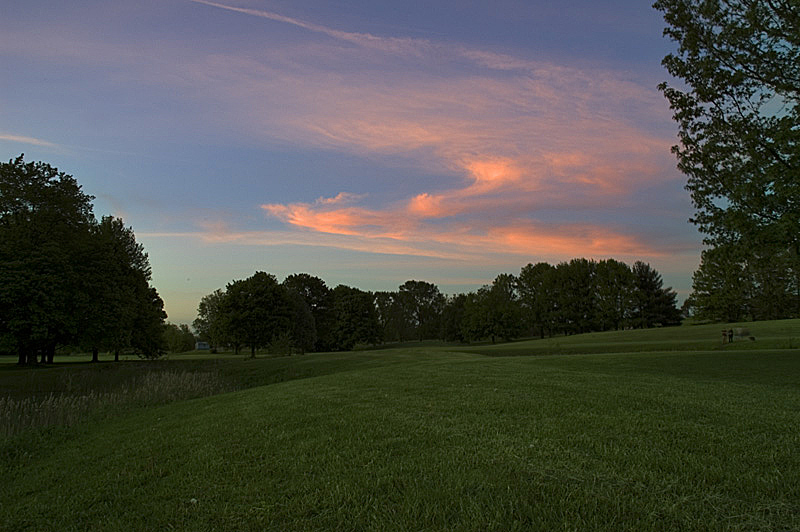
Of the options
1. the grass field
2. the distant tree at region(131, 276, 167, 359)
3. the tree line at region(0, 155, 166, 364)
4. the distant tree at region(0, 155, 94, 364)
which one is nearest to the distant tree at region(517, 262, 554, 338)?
the distant tree at region(131, 276, 167, 359)

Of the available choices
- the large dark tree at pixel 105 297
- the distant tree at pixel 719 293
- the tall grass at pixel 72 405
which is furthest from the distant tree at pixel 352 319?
the tall grass at pixel 72 405

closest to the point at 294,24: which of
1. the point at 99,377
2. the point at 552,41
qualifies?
the point at 552,41

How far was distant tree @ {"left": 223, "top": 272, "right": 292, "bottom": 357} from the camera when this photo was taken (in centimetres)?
5666

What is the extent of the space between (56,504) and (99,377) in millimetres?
26888

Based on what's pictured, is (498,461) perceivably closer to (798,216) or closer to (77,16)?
(798,216)

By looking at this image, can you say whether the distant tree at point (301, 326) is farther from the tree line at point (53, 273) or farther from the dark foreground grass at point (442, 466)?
the dark foreground grass at point (442, 466)

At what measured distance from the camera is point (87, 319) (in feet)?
115

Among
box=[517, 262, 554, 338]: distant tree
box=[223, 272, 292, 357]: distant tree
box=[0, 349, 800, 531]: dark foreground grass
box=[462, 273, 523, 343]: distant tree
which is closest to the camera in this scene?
box=[0, 349, 800, 531]: dark foreground grass

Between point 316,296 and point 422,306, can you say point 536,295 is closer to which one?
point 422,306

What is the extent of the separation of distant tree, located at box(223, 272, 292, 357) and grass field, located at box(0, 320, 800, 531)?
1818 inches

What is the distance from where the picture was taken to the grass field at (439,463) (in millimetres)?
4191

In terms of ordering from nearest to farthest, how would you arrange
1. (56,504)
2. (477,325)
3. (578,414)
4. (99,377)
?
(56,504)
(578,414)
(99,377)
(477,325)

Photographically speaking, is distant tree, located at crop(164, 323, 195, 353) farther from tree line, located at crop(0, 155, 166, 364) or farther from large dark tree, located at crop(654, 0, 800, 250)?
large dark tree, located at crop(654, 0, 800, 250)

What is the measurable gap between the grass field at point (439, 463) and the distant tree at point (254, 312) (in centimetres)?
4619
